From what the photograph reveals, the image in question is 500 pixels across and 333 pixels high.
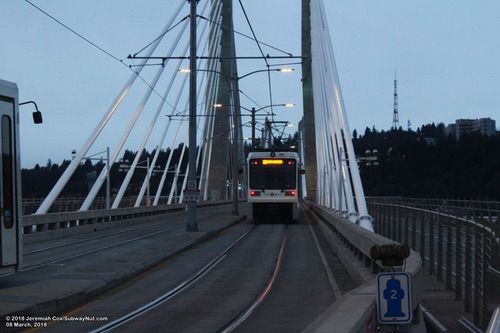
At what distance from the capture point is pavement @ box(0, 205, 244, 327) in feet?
37.6

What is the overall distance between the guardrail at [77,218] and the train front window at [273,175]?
6.84 metres

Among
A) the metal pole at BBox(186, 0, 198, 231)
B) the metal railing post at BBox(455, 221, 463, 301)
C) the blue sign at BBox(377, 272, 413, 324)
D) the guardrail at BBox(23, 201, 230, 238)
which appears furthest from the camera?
the metal pole at BBox(186, 0, 198, 231)

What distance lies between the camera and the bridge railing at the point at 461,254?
32.7 feet

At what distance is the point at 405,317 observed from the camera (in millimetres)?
8523

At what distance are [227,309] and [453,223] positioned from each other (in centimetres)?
415

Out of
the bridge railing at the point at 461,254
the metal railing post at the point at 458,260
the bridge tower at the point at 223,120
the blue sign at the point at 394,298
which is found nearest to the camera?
the blue sign at the point at 394,298

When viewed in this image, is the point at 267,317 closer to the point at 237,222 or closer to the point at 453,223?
the point at 453,223

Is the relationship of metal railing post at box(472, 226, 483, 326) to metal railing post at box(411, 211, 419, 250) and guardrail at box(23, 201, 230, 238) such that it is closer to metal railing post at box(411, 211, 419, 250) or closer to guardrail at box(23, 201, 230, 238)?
metal railing post at box(411, 211, 419, 250)

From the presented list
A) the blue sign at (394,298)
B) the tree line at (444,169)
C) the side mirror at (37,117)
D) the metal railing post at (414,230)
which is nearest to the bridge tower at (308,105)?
the tree line at (444,169)

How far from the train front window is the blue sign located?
3434 centimetres

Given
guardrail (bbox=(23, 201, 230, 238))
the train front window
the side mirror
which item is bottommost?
guardrail (bbox=(23, 201, 230, 238))

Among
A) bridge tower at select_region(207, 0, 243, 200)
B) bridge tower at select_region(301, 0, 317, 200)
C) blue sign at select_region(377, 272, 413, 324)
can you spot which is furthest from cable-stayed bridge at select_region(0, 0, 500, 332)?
bridge tower at select_region(301, 0, 317, 200)

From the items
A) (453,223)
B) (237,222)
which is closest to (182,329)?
(453,223)

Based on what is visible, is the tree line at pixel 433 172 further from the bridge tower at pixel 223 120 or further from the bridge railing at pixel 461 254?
the bridge railing at pixel 461 254
